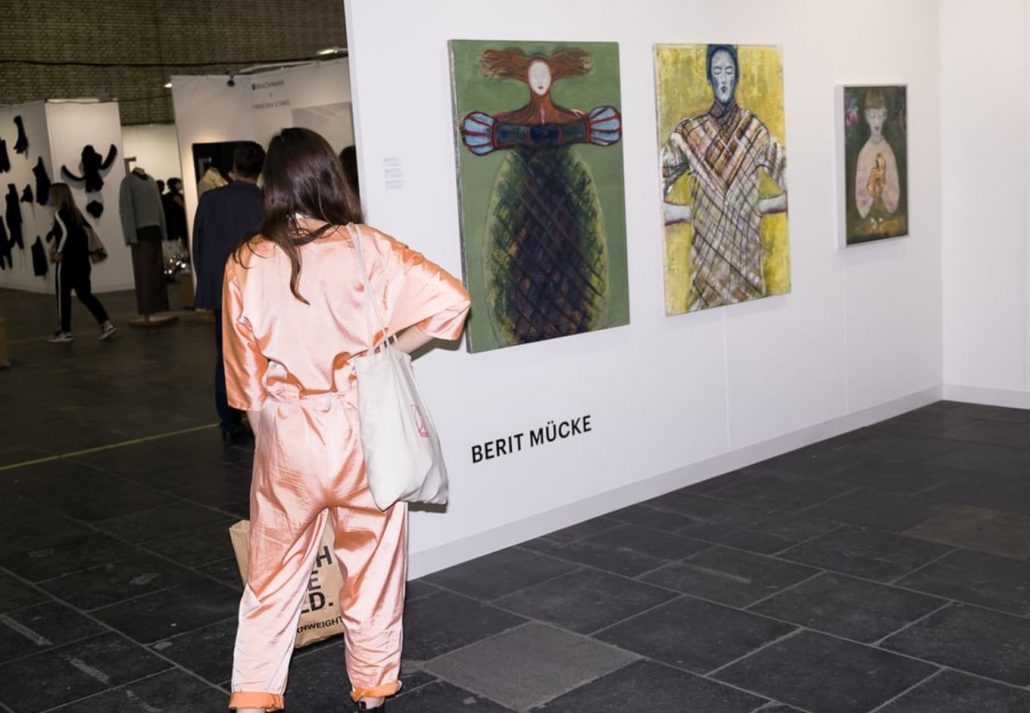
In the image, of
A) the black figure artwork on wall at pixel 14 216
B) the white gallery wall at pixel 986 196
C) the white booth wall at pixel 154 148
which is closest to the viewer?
the white gallery wall at pixel 986 196

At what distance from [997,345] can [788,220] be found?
6.49 ft

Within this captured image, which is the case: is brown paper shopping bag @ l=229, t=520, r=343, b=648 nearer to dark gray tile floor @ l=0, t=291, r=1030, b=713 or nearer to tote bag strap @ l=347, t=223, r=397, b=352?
dark gray tile floor @ l=0, t=291, r=1030, b=713

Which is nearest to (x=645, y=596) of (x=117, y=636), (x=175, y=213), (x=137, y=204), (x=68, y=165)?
(x=117, y=636)

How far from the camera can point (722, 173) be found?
5.92 metres

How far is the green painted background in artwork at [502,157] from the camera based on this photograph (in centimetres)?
479

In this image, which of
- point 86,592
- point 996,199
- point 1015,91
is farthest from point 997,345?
→ point 86,592

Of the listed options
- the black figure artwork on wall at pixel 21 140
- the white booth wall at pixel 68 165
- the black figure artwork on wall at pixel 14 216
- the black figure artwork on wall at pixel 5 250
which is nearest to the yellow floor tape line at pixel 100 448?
the white booth wall at pixel 68 165

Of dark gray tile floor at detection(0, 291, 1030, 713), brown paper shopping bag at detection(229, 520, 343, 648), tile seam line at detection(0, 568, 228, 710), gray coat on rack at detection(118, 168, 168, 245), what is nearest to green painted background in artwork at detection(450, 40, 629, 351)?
dark gray tile floor at detection(0, 291, 1030, 713)

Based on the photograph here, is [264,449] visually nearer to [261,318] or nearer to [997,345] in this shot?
[261,318]

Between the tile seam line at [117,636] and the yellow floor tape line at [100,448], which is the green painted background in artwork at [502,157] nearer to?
the tile seam line at [117,636]

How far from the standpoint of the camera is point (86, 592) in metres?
4.82

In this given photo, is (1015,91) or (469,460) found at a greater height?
(1015,91)

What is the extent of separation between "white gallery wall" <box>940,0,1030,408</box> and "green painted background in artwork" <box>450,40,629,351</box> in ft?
9.84

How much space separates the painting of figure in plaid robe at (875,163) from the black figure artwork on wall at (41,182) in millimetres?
15006
